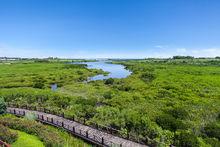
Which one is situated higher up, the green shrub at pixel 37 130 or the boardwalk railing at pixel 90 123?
the green shrub at pixel 37 130

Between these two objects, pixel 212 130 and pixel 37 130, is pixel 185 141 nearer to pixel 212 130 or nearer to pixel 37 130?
pixel 212 130

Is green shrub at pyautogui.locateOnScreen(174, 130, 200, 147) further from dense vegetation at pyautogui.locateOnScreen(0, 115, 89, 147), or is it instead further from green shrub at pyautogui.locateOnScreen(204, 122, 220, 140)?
dense vegetation at pyautogui.locateOnScreen(0, 115, 89, 147)

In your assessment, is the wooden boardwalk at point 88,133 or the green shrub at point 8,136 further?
the wooden boardwalk at point 88,133

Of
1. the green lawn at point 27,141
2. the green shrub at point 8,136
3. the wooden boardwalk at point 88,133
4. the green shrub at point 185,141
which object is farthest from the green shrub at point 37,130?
the green shrub at point 185,141

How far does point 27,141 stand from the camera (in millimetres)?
21922

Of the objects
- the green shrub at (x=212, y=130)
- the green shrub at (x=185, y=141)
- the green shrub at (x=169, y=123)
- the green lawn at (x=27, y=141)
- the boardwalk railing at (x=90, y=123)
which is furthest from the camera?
the green shrub at (x=169, y=123)

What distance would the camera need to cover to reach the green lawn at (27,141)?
21266 millimetres

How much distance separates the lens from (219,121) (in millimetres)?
31891


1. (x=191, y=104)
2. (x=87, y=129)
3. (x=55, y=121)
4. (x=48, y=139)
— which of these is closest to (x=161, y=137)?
(x=87, y=129)

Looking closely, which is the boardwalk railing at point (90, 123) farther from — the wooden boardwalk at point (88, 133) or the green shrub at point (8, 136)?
the green shrub at point (8, 136)

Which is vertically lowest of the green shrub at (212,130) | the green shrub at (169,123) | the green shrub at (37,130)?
the green shrub at (212,130)

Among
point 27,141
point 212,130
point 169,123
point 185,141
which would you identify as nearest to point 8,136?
point 27,141

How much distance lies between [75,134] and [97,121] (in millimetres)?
4417

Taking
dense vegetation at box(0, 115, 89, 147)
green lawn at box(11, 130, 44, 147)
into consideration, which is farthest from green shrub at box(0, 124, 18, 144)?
green lawn at box(11, 130, 44, 147)
